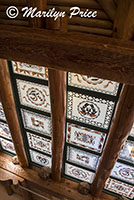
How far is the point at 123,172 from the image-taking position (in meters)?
2.13

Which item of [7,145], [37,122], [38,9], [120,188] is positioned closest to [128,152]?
[120,188]

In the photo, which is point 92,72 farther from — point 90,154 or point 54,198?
point 54,198

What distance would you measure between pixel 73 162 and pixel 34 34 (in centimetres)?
201

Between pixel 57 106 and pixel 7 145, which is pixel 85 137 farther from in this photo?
pixel 7 145

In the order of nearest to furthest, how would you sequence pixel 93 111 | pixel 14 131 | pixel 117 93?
pixel 117 93
pixel 93 111
pixel 14 131

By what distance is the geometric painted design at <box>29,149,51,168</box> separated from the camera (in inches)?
104

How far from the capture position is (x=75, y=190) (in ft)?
8.39

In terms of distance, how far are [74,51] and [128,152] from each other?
58.6 inches

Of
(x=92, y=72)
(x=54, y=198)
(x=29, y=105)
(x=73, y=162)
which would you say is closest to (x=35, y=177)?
(x=54, y=198)

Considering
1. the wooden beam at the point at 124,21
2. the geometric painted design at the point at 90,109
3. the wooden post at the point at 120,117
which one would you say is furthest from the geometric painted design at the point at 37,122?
the wooden beam at the point at 124,21

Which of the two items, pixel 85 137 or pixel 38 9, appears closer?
pixel 38 9

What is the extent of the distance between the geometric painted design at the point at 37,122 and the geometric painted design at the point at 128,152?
95cm

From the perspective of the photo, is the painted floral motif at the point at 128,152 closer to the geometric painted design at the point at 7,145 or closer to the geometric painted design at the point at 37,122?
the geometric painted design at the point at 37,122

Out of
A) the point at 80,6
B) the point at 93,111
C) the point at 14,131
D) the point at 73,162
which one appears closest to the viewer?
the point at 80,6
